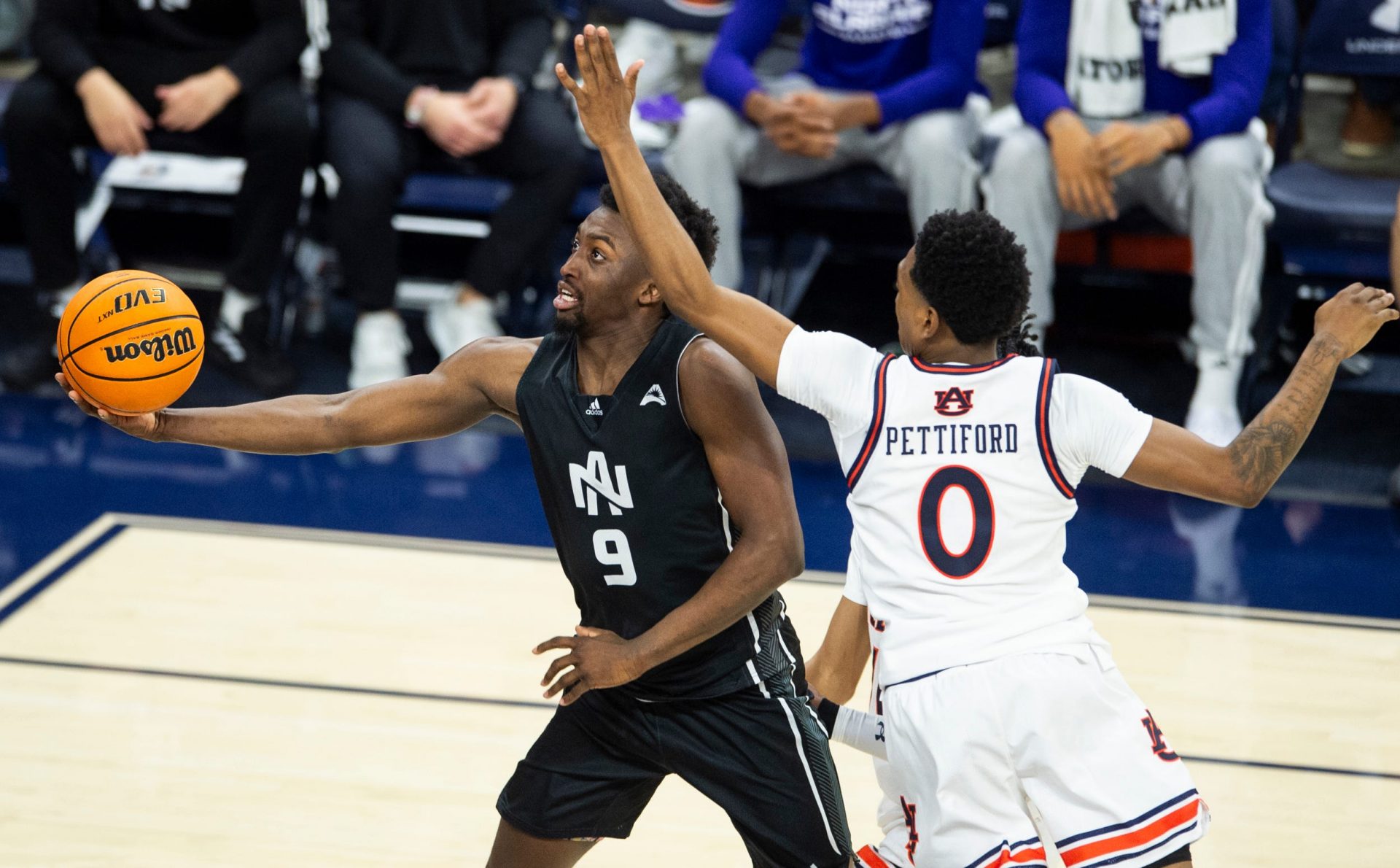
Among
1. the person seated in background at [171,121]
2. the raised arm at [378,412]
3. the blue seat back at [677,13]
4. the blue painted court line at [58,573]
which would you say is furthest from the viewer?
the blue seat back at [677,13]

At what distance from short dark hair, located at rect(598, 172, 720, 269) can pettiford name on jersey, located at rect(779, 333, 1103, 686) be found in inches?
11.4

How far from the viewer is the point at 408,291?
6.84 metres

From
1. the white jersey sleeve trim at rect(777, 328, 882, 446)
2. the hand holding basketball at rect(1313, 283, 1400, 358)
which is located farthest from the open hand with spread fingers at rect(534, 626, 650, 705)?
the hand holding basketball at rect(1313, 283, 1400, 358)

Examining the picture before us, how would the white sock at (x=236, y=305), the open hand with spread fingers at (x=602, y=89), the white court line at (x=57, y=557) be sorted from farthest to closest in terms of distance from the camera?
the white sock at (x=236, y=305), the white court line at (x=57, y=557), the open hand with spread fingers at (x=602, y=89)

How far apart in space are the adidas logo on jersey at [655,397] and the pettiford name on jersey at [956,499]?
22cm

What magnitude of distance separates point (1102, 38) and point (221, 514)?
330 centimetres

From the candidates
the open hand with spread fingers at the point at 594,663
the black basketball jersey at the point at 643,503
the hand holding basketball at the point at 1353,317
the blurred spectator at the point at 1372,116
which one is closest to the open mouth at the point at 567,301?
the black basketball jersey at the point at 643,503

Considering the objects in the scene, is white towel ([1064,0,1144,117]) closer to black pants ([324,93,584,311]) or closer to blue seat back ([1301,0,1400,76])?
blue seat back ([1301,0,1400,76])

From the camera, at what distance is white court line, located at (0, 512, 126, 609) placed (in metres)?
4.46

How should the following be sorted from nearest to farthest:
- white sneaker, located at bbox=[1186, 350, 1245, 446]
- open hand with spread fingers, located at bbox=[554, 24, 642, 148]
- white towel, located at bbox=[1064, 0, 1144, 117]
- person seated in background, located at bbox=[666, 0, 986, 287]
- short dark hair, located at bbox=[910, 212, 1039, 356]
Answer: open hand with spread fingers, located at bbox=[554, 24, 642, 148] → short dark hair, located at bbox=[910, 212, 1039, 356] → white sneaker, located at bbox=[1186, 350, 1245, 446] → white towel, located at bbox=[1064, 0, 1144, 117] → person seated in background, located at bbox=[666, 0, 986, 287]

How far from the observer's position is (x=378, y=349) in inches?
231

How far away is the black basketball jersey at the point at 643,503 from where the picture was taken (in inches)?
104

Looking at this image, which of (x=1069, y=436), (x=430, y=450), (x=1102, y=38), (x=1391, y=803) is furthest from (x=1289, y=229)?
(x=1069, y=436)

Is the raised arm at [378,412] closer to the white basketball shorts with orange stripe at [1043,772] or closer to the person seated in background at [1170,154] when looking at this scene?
the white basketball shorts with orange stripe at [1043,772]
